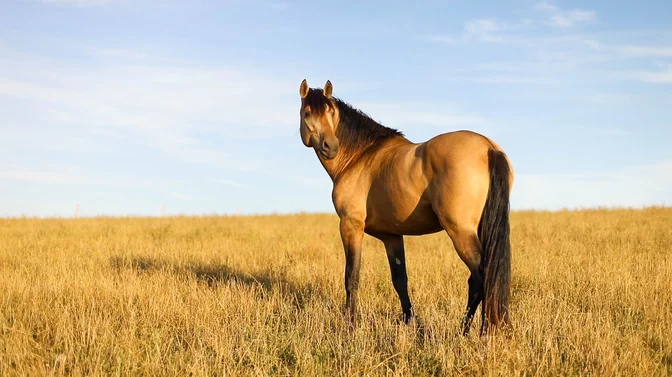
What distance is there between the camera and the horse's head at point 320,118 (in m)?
6.88

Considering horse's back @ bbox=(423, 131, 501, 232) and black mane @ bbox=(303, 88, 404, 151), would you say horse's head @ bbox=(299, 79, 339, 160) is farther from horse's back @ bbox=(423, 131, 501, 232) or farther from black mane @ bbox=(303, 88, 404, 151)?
horse's back @ bbox=(423, 131, 501, 232)

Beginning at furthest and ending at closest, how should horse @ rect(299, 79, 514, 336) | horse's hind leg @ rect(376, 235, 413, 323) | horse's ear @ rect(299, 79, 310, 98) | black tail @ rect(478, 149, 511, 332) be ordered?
horse's ear @ rect(299, 79, 310, 98), horse's hind leg @ rect(376, 235, 413, 323), horse @ rect(299, 79, 514, 336), black tail @ rect(478, 149, 511, 332)

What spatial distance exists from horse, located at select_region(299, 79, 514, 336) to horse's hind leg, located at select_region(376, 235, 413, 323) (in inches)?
0.5

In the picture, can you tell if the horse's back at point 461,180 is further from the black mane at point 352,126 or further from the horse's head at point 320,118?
the horse's head at point 320,118

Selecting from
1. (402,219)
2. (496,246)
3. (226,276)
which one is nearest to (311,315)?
(402,219)

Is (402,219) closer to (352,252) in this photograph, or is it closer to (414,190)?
(414,190)

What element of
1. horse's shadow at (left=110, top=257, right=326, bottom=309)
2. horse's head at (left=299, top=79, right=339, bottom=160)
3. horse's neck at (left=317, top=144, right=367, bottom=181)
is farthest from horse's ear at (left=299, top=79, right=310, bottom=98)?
horse's shadow at (left=110, top=257, right=326, bottom=309)

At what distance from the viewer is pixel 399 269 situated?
6805 mm

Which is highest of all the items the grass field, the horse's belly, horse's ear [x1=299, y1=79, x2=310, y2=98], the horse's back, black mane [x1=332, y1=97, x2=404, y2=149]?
horse's ear [x1=299, y1=79, x2=310, y2=98]

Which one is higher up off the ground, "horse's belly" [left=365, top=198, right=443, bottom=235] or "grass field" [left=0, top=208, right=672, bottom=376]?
"horse's belly" [left=365, top=198, right=443, bottom=235]

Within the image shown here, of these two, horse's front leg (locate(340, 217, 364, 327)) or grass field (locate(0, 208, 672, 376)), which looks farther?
horse's front leg (locate(340, 217, 364, 327))

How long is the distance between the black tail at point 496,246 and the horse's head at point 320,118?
2131 millimetres

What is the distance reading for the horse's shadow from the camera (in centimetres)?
832

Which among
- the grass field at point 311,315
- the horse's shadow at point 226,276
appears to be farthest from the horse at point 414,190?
the horse's shadow at point 226,276
